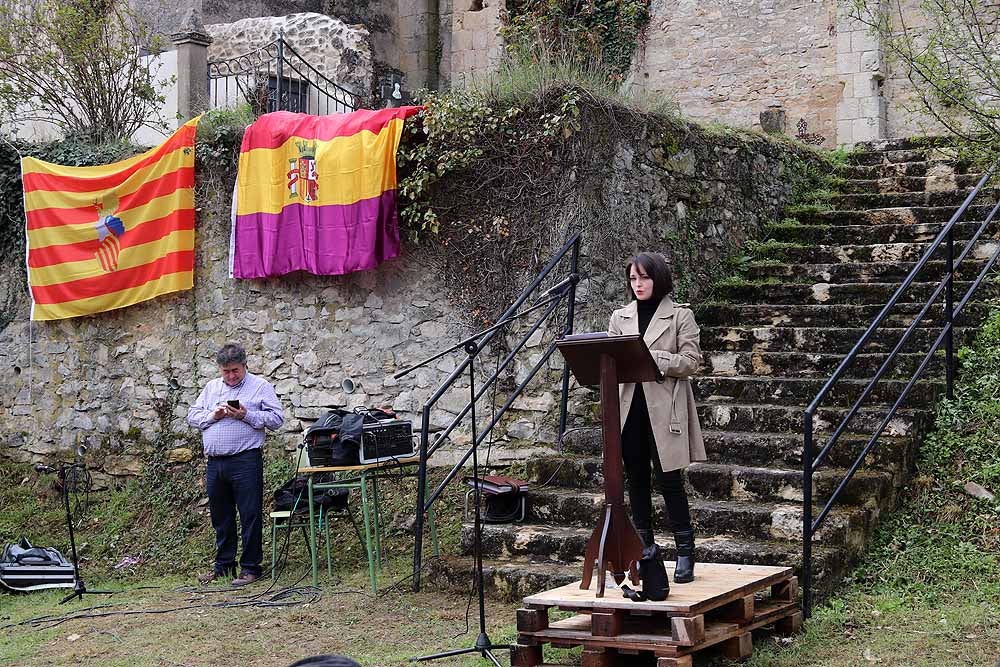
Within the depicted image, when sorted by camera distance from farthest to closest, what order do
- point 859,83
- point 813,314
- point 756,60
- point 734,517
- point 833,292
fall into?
1. point 756,60
2. point 859,83
3. point 833,292
4. point 813,314
5. point 734,517

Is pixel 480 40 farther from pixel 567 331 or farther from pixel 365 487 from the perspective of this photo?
pixel 365 487

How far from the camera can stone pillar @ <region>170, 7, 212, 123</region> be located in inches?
464

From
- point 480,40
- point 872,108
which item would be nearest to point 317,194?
point 872,108

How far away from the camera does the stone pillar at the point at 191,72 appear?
38.7 feet

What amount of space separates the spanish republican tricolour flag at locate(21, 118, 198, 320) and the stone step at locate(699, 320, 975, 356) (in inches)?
167

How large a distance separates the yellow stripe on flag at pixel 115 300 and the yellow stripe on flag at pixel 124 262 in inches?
7.7

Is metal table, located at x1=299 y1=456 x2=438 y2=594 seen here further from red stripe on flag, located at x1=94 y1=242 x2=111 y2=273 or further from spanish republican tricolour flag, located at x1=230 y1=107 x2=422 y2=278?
red stripe on flag, located at x1=94 y1=242 x2=111 y2=273

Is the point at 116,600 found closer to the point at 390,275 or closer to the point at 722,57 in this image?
the point at 390,275

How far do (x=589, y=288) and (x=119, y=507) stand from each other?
442cm

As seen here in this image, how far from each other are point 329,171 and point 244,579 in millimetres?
2893

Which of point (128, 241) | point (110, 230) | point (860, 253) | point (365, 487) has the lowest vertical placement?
point (365, 487)

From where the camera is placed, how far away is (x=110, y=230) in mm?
9680

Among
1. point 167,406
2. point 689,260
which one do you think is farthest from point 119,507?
point 689,260

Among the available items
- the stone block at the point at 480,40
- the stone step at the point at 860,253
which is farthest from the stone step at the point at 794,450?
the stone block at the point at 480,40
